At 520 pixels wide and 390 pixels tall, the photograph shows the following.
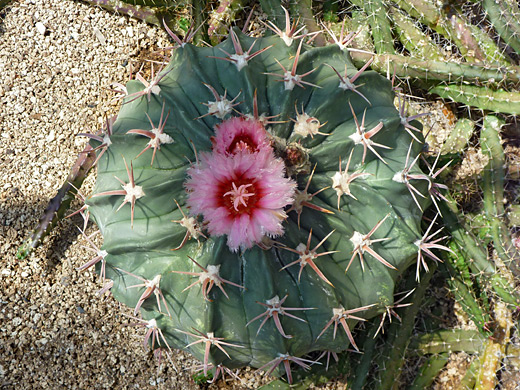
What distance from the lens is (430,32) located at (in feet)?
8.07

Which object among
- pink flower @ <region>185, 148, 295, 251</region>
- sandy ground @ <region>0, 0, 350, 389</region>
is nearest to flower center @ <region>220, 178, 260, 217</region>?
pink flower @ <region>185, 148, 295, 251</region>

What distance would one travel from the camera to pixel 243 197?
1.23 metres

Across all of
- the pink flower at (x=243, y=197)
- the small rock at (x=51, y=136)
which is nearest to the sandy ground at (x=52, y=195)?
the small rock at (x=51, y=136)

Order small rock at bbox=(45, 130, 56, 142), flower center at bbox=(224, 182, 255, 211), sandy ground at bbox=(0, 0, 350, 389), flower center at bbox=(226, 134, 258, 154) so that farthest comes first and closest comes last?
1. small rock at bbox=(45, 130, 56, 142)
2. sandy ground at bbox=(0, 0, 350, 389)
3. flower center at bbox=(226, 134, 258, 154)
4. flower center at bbox=(224, 182, 255, 211)

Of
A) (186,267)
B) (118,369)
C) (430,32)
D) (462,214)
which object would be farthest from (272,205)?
(430,32)

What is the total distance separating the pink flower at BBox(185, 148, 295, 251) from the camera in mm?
1255

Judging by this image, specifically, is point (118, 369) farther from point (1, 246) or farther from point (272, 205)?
point (272, 205)

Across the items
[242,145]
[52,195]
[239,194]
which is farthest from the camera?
[52,195]

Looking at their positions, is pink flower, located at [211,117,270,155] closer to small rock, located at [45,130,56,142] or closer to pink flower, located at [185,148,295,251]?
pink flower, located at [185,148,295,251]

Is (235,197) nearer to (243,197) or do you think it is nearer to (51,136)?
(243,197)

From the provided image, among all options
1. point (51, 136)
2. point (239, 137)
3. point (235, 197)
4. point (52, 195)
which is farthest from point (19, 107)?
point (235, 197)

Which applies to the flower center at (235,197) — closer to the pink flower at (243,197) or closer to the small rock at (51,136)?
the pink flower at (243,197)

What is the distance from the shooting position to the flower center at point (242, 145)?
52.0 inches

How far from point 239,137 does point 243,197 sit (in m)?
0.19
